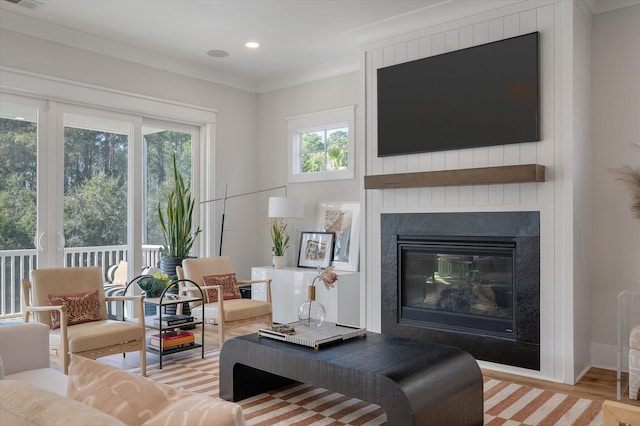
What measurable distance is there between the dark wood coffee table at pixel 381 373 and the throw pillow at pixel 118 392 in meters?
1.40

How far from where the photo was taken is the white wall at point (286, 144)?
5.51 meters

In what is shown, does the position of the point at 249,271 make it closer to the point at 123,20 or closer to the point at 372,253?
the point at 372,253

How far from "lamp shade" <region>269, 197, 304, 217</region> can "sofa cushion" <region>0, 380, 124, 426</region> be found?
4348 millimetres

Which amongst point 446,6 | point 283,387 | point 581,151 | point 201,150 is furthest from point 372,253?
point 201,150

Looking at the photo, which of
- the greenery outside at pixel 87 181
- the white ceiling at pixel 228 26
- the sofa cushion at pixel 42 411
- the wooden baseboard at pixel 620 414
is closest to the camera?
the sofa cushion at pixel 42 411

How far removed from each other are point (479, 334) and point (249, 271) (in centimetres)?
315

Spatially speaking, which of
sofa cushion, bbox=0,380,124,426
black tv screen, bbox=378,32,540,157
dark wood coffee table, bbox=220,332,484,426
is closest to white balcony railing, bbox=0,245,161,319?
dark wood coffee table, bbox=220,332,484,426

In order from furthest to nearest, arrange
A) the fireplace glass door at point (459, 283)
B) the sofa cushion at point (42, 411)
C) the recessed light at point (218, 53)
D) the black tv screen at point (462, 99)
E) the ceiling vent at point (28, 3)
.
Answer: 1. the recessed light at point (218, 53)
2. the ceiling vent at point (28, 3)
3. the fireplace glass door at point (459, 283)
4. the black tv screen at point (462, 99)
5. the sofa cushion at point (42, 411)

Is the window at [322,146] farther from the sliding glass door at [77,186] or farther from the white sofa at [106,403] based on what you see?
the white sofa at [106,403]

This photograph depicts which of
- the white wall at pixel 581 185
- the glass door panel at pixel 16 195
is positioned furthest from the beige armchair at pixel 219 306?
the white wall at pixel 581 185

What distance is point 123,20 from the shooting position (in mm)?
4375

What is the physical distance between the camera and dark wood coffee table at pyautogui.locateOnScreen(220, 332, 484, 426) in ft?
7.85

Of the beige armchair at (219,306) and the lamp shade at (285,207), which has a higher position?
the lamp shade at (285,207)

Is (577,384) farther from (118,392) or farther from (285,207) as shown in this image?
(118,392)
